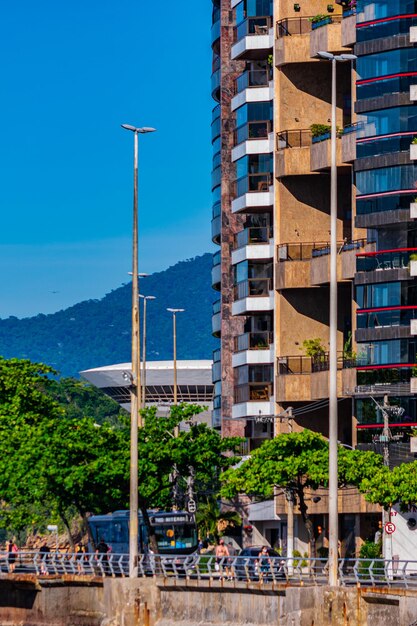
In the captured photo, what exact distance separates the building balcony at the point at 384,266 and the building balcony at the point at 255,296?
525 inches

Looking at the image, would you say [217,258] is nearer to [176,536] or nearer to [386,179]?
[176,536]

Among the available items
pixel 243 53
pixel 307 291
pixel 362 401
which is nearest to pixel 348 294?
pixel 307 291

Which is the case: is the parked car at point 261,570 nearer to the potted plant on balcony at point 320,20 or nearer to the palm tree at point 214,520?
the potted plant on balcony at point 320,20

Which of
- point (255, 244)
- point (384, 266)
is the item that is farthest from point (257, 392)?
point (384, 266)

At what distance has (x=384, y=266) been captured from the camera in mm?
97125

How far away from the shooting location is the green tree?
8512 centimetres

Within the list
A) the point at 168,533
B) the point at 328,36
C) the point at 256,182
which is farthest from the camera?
the point at 256,182

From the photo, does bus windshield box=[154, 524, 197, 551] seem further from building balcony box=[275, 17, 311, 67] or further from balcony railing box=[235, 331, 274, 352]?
building balcony box=[275, 17, 311, 67]

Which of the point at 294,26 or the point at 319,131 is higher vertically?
the point at 294,26

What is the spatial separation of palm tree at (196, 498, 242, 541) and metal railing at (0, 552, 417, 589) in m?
35.3

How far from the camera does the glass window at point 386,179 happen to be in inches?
3777

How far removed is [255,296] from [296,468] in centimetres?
2742

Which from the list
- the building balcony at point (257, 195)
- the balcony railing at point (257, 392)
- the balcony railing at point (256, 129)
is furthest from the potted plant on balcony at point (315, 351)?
the balcony railing at point (256, 129)

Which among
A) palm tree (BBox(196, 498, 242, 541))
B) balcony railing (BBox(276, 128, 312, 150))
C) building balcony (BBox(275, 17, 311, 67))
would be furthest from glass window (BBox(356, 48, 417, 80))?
palm tree (BBox(196, 498, 242, 541))
